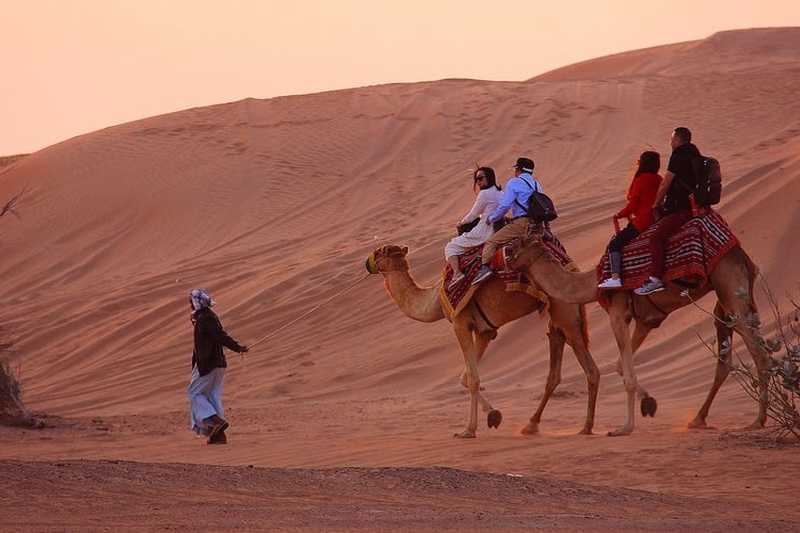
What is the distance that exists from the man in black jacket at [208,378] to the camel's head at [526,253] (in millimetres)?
2646

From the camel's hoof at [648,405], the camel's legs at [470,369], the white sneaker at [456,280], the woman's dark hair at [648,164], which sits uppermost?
the woman's dark hair at [648,164]

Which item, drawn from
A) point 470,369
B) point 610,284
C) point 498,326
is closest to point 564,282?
point 610,284

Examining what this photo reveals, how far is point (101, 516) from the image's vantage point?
706 centimetres

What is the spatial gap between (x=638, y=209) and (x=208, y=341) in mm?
4080

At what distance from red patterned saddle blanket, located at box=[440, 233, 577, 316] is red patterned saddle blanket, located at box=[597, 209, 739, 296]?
79 cm

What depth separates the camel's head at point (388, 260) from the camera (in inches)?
519

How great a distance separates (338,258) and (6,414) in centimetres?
888

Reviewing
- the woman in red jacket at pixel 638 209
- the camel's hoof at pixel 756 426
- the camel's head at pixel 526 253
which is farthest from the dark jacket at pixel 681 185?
the camel's hoof at pixel 756 426

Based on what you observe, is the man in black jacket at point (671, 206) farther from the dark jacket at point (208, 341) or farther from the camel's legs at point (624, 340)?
the dark jacket at point (208, 341)

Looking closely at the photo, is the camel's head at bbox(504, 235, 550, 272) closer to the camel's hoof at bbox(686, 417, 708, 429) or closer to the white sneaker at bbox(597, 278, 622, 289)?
the white sneaker at bbox(597, 278, 622, 289)

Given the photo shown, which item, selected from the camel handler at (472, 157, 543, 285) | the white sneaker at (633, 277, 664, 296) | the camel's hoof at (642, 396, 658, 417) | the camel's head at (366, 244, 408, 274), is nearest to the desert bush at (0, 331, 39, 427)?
the camel's head at (366, 244, 408, 274)

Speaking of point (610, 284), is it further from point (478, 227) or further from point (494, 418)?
point (494, 418)

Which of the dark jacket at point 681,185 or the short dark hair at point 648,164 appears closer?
the dark jacket at point 681,185

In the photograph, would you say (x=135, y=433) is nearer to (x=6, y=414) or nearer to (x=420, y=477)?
(x=6, y=414)
